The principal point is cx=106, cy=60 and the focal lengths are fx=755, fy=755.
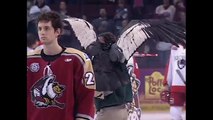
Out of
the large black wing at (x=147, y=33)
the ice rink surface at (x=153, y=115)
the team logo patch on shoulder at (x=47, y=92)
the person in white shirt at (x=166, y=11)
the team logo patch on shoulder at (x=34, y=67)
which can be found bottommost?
the ice rink surface at (x=153, y=115)

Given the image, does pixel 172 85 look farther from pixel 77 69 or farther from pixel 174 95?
pixel 77 69

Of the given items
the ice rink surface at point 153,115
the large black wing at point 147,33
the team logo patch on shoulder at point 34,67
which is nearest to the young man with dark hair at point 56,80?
the team logo patch on shoulder at point 34,67

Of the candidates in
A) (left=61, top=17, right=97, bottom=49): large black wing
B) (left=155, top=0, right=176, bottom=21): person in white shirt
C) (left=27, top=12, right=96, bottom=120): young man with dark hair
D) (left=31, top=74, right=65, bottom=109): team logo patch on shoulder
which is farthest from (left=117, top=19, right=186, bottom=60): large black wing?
(left=31, top=74, right=65, bottom=109): team logo patch on shoulder

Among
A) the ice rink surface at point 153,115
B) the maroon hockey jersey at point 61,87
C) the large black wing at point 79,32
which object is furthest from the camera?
the ice rink surface at point 153,115

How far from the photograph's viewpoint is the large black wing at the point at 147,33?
4.81m

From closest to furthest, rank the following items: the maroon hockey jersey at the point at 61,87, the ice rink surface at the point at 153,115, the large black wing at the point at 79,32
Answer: the maroon hockey jersey at the point at 61,87, the large black wing at the point at 79,32, the ice rink surface at the point at 153,115

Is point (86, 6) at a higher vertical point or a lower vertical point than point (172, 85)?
higher

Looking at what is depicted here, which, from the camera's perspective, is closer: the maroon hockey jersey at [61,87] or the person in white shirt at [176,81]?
the maroon hockey jersey at [61,87]

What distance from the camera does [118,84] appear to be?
4777 millimetres

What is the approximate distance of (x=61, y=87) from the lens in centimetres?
461

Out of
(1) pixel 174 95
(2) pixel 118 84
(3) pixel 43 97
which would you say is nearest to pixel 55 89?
(3) pixel 43 97

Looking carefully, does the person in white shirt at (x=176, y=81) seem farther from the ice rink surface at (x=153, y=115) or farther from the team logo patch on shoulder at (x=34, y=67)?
the team logo patch on shoulder at (x=34, y=67)

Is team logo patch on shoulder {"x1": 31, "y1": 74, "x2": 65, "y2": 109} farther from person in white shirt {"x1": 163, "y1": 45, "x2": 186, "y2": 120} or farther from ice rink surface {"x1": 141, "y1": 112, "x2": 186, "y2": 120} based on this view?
person in white shirt {"x1": 163, "y1": 45, "x2": 186, "y2": 120}
